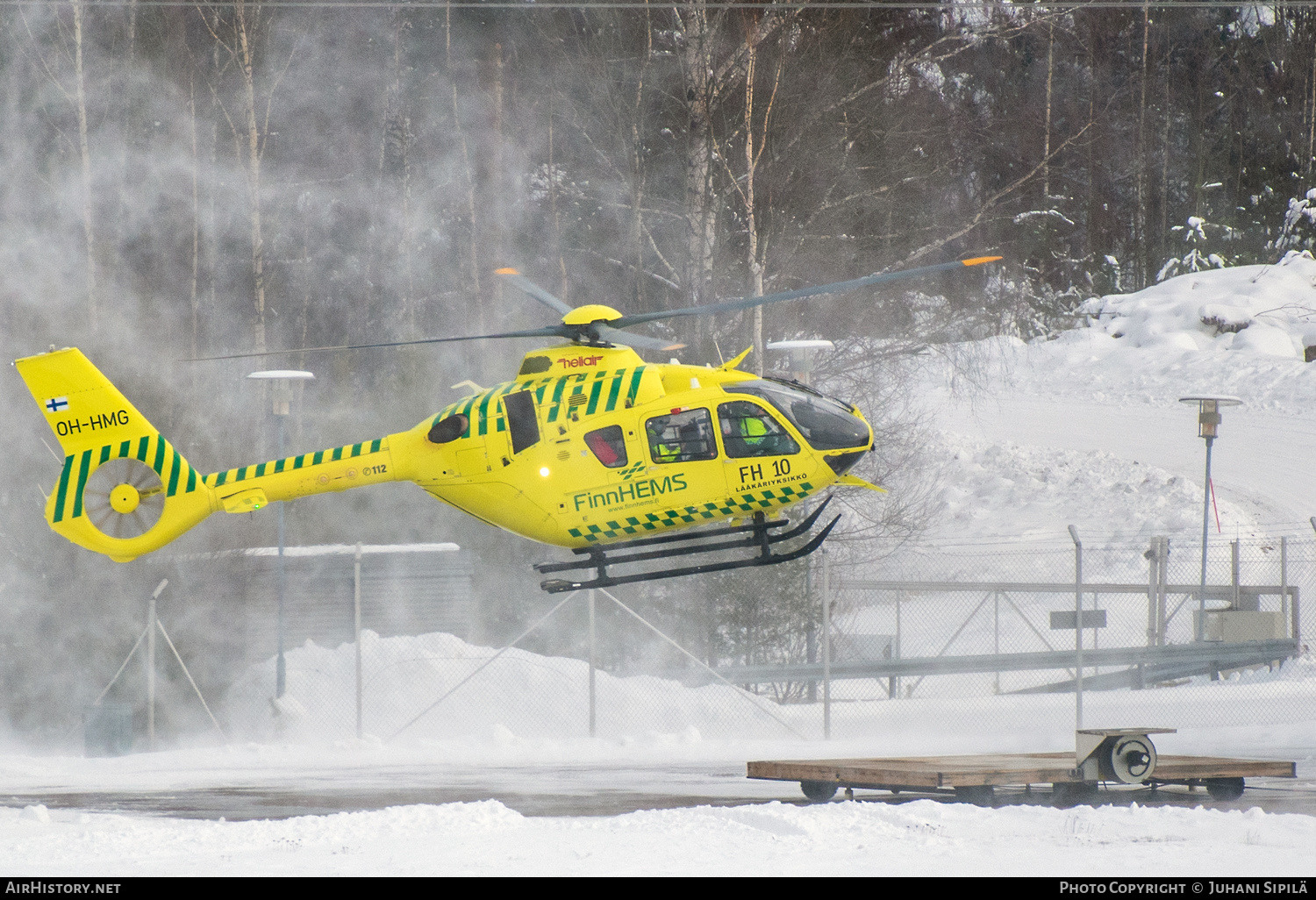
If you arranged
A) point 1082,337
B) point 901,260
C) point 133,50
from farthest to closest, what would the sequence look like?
point 1082,337, point 133,50, point 901,260

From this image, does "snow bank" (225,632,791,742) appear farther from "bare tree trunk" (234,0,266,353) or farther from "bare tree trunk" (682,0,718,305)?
"bare tree trunk" (234,0,266,353)

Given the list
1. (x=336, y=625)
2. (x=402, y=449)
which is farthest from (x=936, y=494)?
(x=402, y=449)

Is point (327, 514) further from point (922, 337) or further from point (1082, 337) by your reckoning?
point (1082, 337)

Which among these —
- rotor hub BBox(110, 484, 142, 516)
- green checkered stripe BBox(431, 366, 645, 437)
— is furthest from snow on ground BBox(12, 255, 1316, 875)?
green checkered stripe BBox(431, 366, 645, 437)

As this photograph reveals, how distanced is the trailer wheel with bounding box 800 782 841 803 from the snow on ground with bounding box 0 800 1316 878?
1.34 meters

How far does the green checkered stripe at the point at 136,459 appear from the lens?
412 inches

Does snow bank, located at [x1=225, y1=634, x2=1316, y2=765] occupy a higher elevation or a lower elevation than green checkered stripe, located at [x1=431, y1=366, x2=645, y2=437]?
lower

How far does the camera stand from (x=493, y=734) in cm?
1698

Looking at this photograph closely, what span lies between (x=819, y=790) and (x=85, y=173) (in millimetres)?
23029

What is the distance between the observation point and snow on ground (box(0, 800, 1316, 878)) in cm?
805

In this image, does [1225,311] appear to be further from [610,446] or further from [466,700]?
[610,446]

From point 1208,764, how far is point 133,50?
2714 cm

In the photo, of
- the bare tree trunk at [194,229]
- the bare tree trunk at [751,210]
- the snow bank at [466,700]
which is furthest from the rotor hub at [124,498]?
the bare tree trunk at [194,229]

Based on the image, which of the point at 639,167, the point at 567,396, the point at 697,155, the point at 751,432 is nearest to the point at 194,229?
the point at 639,167
